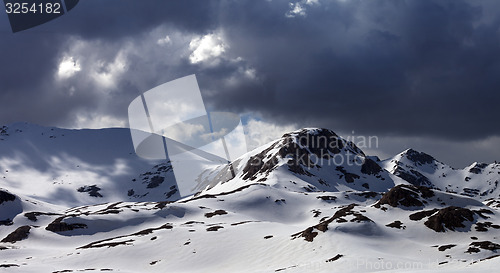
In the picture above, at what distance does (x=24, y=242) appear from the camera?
343 feet

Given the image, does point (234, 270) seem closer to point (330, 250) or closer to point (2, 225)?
point (330, 250)

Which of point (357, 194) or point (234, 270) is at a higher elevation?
point (357, 194)

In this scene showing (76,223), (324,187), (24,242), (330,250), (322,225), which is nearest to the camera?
(330,250)

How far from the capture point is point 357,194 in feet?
478

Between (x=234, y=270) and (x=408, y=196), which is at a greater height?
(x=408, y=196)

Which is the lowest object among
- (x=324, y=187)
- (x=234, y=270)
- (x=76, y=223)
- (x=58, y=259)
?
(x=234, y=270)

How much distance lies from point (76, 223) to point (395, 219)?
8278 centimetres

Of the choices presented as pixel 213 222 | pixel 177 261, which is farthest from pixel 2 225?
pixel 177 261

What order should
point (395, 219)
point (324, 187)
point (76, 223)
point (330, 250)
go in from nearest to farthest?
point (330, 250) → point (395, 219) → point (76, 223) → point (324, 187)

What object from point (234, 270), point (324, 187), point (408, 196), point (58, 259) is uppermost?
point (324, 187)

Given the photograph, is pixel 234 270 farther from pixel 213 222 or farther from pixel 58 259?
pixel 213 222

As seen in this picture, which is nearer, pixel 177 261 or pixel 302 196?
pixel 177 261

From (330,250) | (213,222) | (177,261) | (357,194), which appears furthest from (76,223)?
(357,194)

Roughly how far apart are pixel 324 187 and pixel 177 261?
120 m
